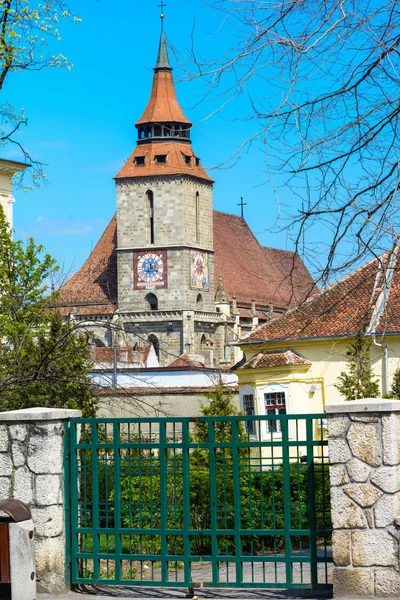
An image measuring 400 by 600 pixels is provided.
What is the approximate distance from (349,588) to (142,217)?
99822mm

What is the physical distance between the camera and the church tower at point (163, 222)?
105688 millimetres

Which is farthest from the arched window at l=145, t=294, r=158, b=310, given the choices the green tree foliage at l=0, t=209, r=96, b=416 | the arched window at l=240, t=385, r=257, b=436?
the green tree foliage at l=0, t=209, r=96, b=416

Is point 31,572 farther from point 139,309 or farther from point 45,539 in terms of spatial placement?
point 139,309

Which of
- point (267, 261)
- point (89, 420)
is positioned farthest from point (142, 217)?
point (89, 420)

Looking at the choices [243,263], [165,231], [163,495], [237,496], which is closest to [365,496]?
[237,496]

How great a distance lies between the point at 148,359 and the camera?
90.3 metres

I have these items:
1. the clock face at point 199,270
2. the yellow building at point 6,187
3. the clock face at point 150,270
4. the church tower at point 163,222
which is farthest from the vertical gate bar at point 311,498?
the clock face at point 199,270

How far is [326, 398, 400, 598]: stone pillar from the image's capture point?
9.27 m

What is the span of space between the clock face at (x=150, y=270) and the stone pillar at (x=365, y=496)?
9622 centimetres

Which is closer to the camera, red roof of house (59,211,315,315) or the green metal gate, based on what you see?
the green metal gate

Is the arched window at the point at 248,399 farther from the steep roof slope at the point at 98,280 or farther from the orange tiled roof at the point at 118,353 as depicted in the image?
the steep roof slope at the point at 98,280

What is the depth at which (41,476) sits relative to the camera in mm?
10156

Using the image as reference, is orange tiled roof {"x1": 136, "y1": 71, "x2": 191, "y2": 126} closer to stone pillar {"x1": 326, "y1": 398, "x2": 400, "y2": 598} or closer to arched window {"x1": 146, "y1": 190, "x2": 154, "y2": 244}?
arched window {"x1": 146, "y1": 190, "x2": 154, "y2": 244}

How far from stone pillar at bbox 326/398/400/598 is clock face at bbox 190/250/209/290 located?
319 feet
